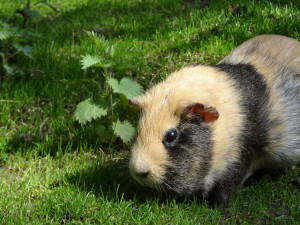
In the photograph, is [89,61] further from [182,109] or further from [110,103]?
[182,109]

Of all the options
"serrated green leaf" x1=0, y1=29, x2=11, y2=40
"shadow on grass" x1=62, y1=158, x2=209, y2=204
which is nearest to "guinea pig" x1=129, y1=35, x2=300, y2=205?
"shadow on grass" x1=62, y1=158, x2=209, y2=204

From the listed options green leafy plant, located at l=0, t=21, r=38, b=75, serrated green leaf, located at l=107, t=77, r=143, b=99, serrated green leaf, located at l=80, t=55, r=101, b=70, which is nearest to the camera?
serrated green leaf, located at l=80, t=55, r=101, b=70

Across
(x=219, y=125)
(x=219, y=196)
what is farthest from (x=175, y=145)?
(x=219, y=196)

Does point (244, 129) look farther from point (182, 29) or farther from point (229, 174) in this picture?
point (182, 29)

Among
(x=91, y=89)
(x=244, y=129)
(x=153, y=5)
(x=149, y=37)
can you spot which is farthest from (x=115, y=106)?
(x=153, y=5)

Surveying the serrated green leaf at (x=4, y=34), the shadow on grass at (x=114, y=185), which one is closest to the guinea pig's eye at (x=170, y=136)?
the shadow on grass at (x=114, y=185)

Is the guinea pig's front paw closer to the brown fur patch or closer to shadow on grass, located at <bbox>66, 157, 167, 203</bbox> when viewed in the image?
the brown fur patch

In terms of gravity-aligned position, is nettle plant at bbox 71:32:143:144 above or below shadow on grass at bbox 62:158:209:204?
above

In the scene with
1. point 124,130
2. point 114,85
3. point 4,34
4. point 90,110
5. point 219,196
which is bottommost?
point 219,196
